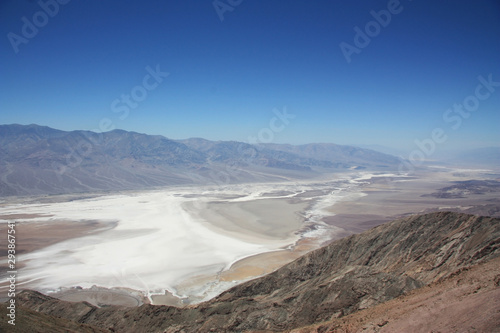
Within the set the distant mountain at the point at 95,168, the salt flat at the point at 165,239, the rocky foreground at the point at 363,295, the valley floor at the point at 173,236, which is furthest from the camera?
the distant mountain at the point at 95,168

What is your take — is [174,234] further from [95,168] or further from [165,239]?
[95,168]

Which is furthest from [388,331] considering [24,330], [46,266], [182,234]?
[182,234]

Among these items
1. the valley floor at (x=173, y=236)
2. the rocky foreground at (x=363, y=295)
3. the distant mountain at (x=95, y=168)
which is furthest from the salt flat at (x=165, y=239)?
the distant mountain at (x=95, y=168)

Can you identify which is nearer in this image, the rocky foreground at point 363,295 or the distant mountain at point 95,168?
the rocky foreground at point 363,295

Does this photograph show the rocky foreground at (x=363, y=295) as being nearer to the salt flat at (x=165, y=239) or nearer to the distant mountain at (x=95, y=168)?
the salt flat at (x=165, y=239)

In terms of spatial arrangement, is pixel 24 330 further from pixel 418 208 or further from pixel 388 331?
pixel 418 208
